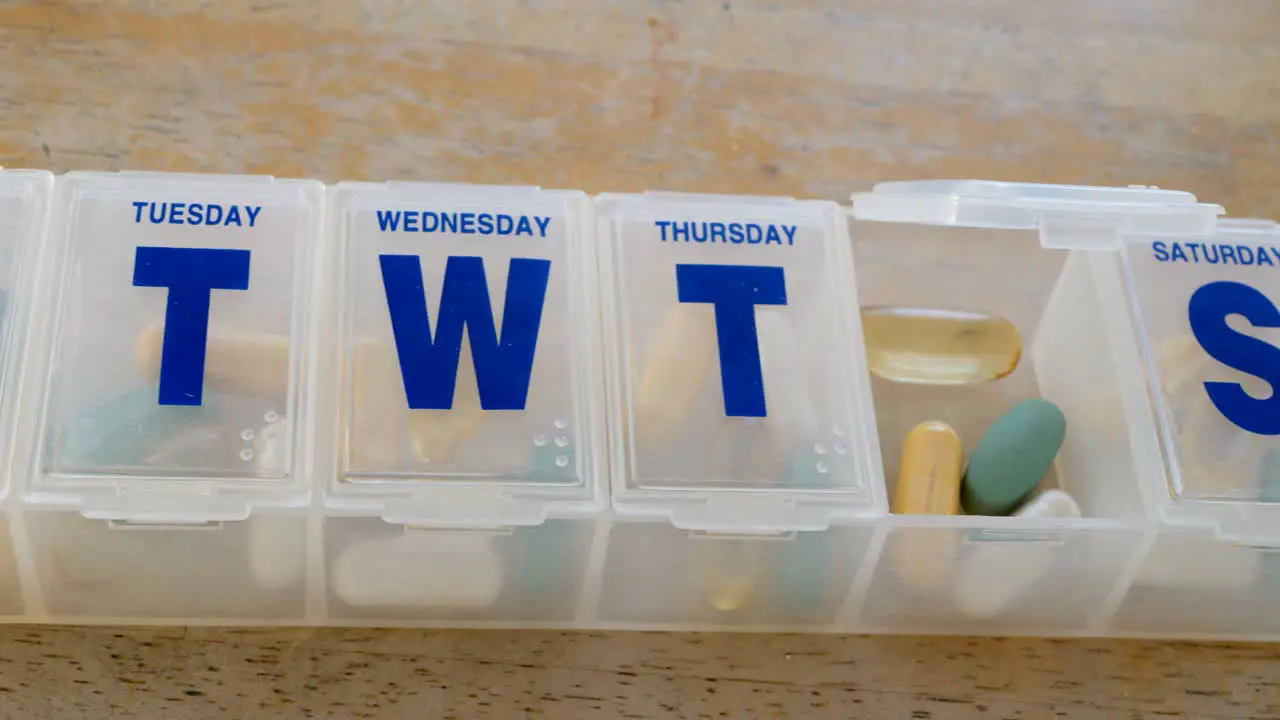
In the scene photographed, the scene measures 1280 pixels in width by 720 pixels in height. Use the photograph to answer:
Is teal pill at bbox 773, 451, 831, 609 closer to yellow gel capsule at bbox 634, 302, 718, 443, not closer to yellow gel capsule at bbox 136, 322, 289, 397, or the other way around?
yellow gel capsule at bbox 634, 302, 718, 443

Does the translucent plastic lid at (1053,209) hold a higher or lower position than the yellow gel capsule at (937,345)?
higher

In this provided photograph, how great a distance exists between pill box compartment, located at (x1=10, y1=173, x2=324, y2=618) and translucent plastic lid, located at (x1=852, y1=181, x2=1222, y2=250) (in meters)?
0.35

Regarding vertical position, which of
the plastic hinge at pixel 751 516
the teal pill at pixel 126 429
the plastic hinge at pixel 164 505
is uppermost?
the teal pill at pixel 126 429

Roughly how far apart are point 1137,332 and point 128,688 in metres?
0.61

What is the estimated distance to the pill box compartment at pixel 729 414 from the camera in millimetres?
703

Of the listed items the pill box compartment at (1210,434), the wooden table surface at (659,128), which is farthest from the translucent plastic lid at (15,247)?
the pill box compartment at (1210,434)

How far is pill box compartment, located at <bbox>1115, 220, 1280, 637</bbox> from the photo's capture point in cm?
73

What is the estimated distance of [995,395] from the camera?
0.86 meters

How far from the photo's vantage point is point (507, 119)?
0.94 m

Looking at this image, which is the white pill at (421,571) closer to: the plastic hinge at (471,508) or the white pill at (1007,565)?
the plastic hinge at (471,508)

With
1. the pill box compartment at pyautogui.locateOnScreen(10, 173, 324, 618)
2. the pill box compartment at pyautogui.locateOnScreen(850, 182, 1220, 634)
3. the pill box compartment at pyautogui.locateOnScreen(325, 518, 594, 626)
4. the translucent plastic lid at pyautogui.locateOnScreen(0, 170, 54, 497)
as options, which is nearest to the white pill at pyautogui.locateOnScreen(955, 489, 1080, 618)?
the pill box compartment at pyautogui.locateOnScreen(850, 182, 1220, 634)

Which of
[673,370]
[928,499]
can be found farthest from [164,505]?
[928,499]

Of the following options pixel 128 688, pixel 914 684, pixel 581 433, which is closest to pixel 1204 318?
pixel 914 684

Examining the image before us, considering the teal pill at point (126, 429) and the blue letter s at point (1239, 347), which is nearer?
the teal pill at point (126, 429)
